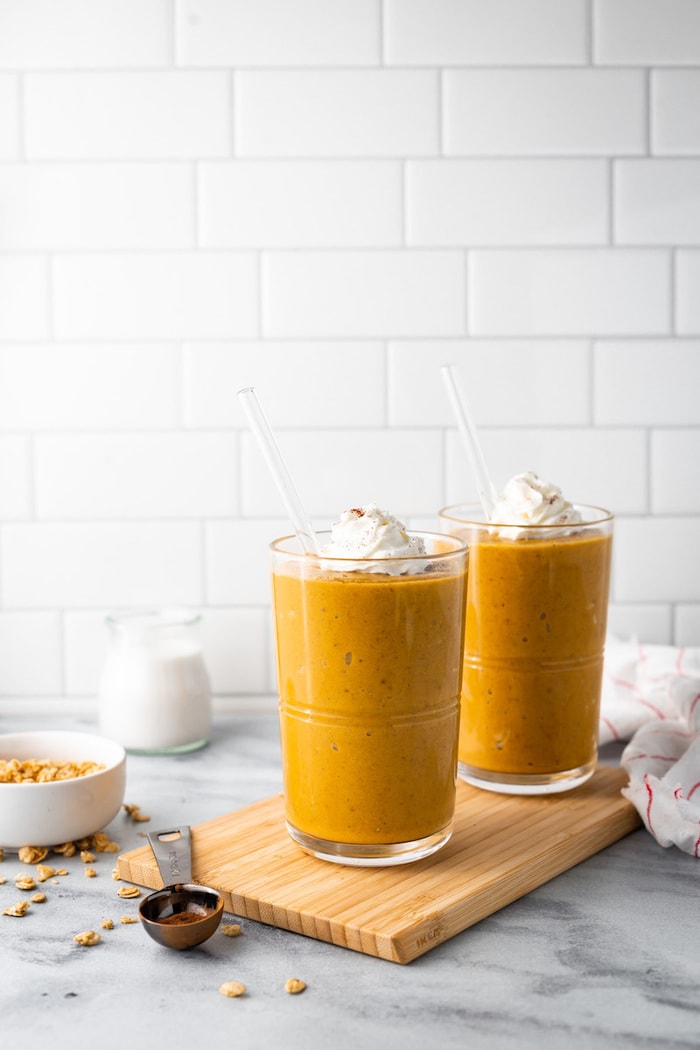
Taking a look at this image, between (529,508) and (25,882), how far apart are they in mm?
573

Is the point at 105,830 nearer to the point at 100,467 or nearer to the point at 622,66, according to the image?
the point at 100,467

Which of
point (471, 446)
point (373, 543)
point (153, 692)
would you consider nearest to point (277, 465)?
point (373, 543)

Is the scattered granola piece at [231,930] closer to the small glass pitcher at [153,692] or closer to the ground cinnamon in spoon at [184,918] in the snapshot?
the ground cinnamon in spoon at [184,918]

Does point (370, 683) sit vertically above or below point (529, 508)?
below

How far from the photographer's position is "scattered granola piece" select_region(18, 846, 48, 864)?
1.00 metres

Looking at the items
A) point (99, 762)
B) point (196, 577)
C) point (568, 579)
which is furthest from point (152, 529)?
point (568, 579)

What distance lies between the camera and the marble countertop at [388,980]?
73cm

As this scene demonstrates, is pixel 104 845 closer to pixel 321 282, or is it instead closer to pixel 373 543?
pixel 373 543

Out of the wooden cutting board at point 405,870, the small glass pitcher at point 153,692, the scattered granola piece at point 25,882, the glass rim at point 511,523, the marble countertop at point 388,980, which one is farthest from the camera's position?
the small glass pitcher at point 153,692

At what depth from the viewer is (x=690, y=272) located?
1461mm

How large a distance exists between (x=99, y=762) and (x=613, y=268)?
0.91 meters

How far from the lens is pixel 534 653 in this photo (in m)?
1.08

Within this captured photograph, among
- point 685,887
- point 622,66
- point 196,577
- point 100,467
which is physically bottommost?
point 685,887

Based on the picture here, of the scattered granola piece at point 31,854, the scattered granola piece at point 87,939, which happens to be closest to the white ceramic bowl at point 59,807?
the scattered granola piece at point 31,854
